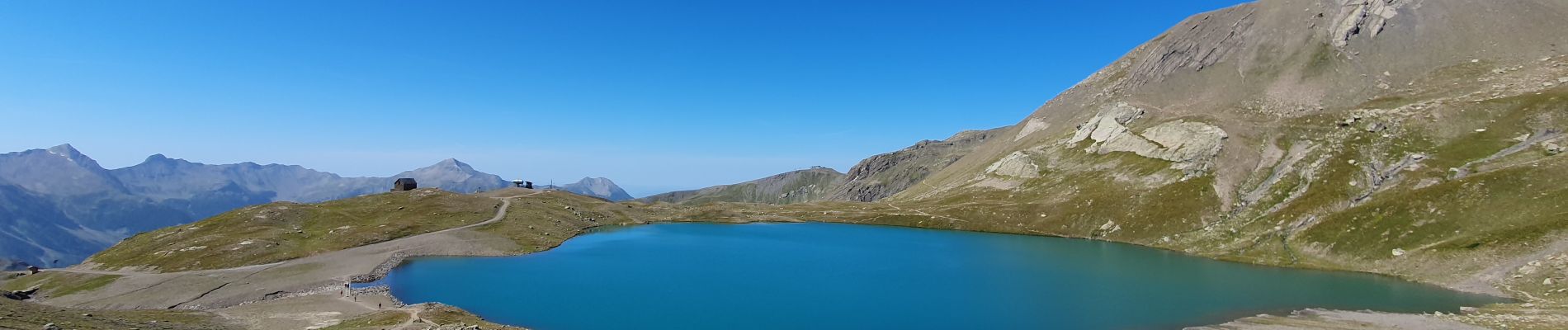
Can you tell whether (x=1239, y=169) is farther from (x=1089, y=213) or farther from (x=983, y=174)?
(x=983, y=174)

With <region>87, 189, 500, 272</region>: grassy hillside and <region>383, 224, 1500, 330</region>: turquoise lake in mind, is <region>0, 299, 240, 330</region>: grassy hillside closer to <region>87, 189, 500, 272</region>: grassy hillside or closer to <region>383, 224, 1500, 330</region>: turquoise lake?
<region>383, 224, 1500, 330</region>: turquoise lake

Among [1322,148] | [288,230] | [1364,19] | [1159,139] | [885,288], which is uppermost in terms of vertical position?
[1364,19]

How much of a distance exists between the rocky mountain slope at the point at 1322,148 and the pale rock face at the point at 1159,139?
49 cm

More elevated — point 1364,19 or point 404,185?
point 1364,19

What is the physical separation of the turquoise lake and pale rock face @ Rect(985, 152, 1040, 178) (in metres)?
53.0

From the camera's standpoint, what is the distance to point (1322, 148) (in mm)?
102875

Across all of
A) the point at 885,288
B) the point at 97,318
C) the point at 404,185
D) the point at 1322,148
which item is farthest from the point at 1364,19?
the point at 404,185

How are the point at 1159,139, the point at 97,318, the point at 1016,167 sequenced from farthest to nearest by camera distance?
1. the point at 1016,167
2. the point at 1159,139
3. the point at 97,318

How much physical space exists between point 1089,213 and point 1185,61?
276ft

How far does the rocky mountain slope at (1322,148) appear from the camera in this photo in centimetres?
6938

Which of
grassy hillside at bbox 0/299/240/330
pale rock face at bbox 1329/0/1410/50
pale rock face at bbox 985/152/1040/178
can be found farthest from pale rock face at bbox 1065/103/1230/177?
grassy hillside at bbox 0/299/240/330

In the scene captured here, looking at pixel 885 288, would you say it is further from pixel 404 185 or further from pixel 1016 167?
pixel 404 185

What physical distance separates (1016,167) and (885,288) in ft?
350

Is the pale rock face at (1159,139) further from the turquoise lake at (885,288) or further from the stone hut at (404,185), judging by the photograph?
the stone hut at (404,185)
